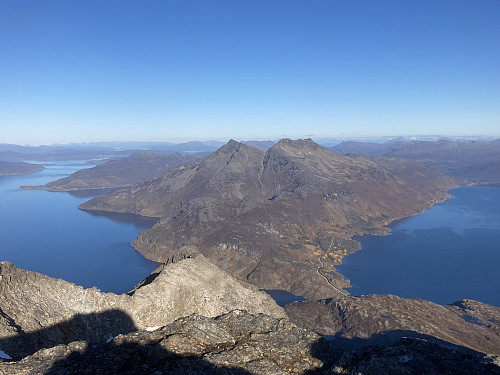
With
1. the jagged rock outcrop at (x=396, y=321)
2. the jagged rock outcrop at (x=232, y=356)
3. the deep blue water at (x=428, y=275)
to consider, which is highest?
the jagged rock outcrop at (x=232, y=356)

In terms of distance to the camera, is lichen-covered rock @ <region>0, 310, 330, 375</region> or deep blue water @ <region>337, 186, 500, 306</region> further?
deep blue water @ <region>337, 186, 500, 306</region>

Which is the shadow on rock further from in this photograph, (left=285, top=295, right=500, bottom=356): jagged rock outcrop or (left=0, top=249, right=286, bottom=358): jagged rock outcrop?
(left=285, top=295, right=500, bottom=356): jagged rock outcrop

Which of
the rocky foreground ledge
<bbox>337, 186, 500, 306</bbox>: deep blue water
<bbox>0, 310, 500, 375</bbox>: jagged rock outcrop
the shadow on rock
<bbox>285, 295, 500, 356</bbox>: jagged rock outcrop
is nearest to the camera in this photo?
<bbox>0, 310, 500, 375</bbox>: jagged rock outcrop

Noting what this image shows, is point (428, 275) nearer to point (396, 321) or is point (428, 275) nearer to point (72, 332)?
point (396, 321)

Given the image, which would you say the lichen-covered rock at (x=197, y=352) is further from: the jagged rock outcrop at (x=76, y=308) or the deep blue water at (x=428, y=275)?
the deep blue water at (x=428, y=275)

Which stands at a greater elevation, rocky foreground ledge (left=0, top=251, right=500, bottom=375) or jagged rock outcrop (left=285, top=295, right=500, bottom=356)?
rocky foreground ledge (left=0, top=251, right=500, bottom=375)

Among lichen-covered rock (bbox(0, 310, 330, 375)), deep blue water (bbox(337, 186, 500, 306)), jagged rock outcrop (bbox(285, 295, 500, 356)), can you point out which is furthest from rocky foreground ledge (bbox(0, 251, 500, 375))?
deep blue water (bbox(337, 186, 500, 306))

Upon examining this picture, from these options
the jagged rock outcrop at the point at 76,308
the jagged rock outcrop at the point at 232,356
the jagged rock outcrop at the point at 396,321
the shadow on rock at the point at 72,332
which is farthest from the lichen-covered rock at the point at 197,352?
the jagged rock outcrop at the point at 396,321
